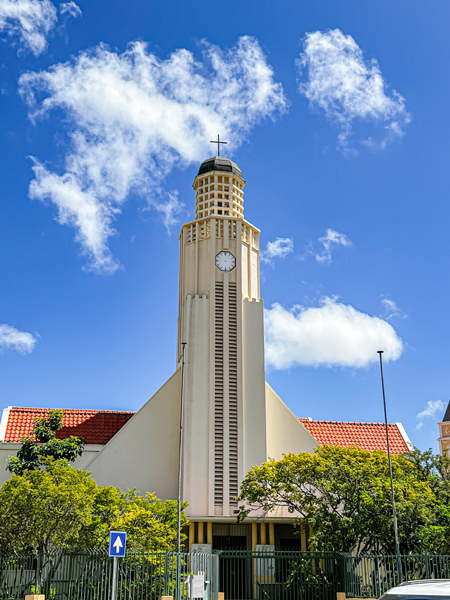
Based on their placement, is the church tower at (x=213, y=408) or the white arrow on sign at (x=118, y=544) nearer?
the white arrow on sign at (x=118, y=544)

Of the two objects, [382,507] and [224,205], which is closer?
[382,507]

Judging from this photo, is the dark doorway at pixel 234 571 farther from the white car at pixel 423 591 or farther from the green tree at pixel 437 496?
the white car at pixel 423 591

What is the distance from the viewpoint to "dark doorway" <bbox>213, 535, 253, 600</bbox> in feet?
91.0

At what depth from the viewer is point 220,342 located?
1345 inches

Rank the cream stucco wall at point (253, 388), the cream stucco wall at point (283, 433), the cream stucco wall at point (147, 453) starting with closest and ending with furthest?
the cream stucco wall at point (253, 388) < the cream stucco wall at point (147, 453) < the cream stucco wall at point (283, 433)

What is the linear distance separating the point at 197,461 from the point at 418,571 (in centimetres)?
1352

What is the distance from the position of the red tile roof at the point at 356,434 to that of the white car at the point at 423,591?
97.9ft

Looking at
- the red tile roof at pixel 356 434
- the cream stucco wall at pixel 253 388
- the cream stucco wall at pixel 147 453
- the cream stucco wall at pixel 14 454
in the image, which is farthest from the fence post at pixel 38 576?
the red tile roof at pixel 356 434

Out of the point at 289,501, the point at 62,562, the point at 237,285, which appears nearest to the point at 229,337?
the point at 237,285

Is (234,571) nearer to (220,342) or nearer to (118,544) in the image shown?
(220,342)

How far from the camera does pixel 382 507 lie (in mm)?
24359

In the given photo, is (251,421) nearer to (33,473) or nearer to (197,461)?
(197,461)

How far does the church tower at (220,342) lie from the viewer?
31719 millimetres

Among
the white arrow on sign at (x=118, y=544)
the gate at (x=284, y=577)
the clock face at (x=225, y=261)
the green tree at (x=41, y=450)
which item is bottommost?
the gate at (x=284, y=577)
